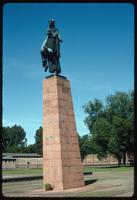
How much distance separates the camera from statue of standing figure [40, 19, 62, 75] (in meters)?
20.0

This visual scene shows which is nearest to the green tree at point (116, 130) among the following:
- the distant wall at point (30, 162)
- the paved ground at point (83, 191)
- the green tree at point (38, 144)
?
the distant wall at point (30, 162)

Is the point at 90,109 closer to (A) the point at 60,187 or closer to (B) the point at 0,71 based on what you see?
(A) the point at 60,187

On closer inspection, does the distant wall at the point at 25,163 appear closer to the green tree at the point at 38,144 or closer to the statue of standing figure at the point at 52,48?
the green tree at the point at 38,144

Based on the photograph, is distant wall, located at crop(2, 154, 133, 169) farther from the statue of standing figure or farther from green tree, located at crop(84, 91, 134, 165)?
the statue of standing figure

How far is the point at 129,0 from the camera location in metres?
7.85

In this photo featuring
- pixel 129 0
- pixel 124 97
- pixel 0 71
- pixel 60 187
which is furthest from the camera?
pixel 124 97

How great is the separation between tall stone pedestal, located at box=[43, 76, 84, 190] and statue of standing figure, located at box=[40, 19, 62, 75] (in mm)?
800

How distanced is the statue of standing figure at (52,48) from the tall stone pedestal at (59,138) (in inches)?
31.5

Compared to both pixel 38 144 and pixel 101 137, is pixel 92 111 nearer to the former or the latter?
pixel 101 137

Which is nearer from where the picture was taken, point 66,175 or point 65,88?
point 66,175

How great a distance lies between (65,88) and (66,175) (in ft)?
14.9

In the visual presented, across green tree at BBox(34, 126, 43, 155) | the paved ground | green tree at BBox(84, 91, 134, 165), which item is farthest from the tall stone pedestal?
green tree at BBox(34, 126, 43, 155)

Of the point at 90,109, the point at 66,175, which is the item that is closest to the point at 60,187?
the point at 66,175

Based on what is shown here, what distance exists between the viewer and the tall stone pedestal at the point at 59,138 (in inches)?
715
